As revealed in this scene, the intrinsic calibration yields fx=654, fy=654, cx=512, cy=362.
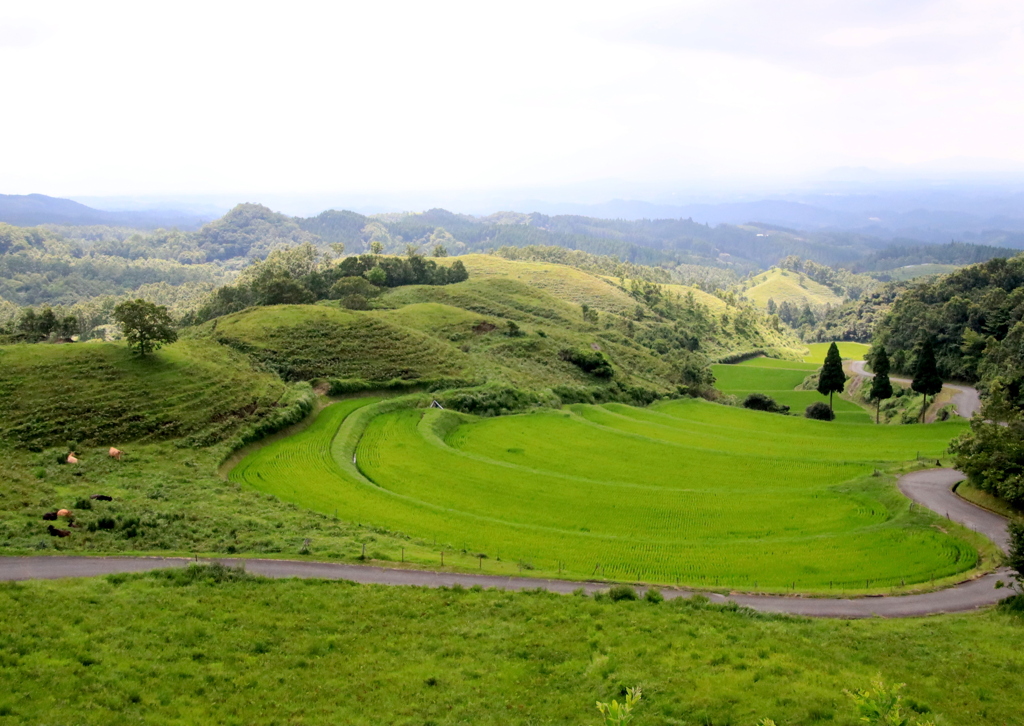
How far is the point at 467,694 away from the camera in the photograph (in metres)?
16.9

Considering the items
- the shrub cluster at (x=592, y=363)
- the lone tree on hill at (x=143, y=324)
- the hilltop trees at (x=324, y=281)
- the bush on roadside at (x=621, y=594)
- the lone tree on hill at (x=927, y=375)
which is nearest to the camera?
the bush on roadside at (x=621, y=594)

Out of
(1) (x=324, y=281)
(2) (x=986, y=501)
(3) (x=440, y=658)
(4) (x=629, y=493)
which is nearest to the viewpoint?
(3) (x=440, y=658)

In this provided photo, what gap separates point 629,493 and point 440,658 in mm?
24467

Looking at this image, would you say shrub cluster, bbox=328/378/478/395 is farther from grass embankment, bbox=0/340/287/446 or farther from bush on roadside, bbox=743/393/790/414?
bush on roadside, bbox=743/393/790/414

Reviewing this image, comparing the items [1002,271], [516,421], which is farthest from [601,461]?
[1002,271]

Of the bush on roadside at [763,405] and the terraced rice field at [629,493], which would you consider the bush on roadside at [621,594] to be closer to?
the terraced rice field at [629,493]

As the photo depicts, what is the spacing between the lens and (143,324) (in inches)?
1970

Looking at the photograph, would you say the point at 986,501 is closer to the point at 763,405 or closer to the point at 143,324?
the point at 763,405

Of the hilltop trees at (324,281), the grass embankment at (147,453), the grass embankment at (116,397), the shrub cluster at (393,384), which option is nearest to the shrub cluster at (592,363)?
the shrub cluster at (393,384)

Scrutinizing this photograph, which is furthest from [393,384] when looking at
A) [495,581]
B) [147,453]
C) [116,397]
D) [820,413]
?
[820,413]

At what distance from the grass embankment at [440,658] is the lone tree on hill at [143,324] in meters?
32.6

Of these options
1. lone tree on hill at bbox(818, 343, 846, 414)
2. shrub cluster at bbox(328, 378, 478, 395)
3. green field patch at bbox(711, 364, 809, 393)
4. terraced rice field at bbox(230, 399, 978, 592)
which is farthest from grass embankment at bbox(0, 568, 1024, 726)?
green field patch at bbox(711, 364, 809, 393)

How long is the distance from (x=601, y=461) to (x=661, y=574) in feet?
66.5

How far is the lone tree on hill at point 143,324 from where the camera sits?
4944cm
